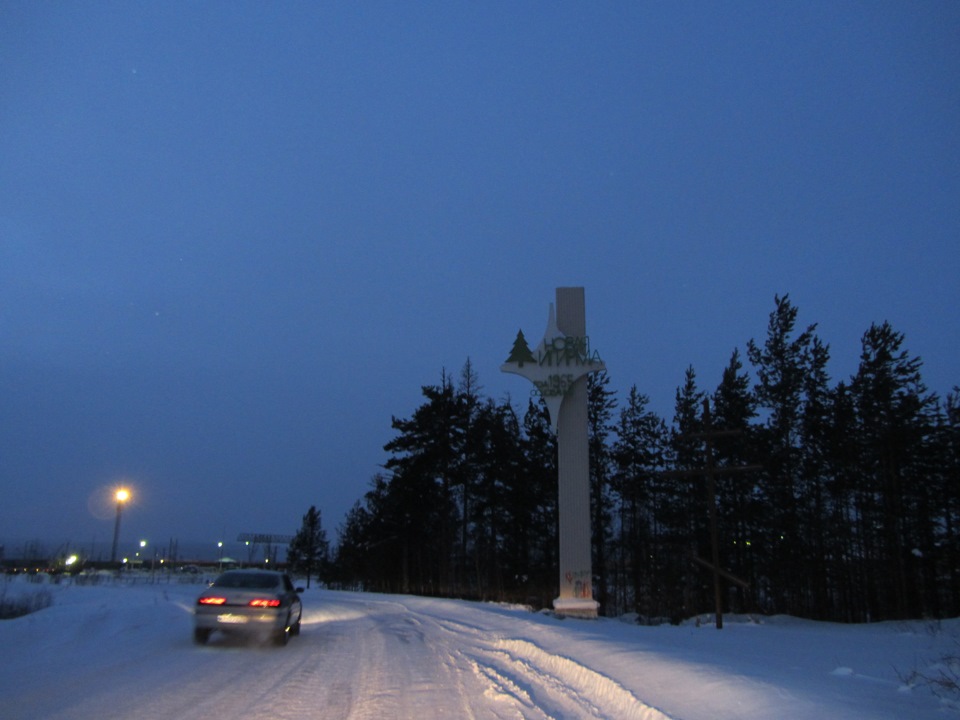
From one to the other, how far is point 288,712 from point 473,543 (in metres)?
48.2

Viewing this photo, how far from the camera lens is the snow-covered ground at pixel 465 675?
8336 mm

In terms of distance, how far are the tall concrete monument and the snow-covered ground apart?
10679 millimetres

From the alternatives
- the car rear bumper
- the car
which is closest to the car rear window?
the car

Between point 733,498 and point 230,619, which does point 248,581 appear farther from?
point 733,498

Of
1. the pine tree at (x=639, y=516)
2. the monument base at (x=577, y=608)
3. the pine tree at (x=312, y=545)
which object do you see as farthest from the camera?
the pine tree at (x=312, y=545)

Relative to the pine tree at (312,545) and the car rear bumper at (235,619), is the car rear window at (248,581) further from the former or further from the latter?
the pine tree at (312,545)

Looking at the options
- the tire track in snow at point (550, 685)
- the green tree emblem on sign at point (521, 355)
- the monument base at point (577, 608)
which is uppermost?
the green tree emblem on sign at point (521, 355)

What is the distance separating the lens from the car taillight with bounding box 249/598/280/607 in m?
15.2

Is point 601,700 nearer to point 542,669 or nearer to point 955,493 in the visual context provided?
point 542,669

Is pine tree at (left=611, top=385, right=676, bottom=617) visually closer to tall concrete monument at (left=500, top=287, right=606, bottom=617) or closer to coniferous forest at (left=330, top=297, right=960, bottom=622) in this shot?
coniferous forest at (left=330, top=297, right=960, bottom=622)

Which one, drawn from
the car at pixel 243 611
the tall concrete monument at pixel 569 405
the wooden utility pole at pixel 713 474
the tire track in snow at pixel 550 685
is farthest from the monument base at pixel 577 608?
the car at pixel 243 611

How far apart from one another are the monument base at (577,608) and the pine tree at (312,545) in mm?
57030

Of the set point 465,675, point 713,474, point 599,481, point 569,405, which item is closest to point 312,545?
point 599,481

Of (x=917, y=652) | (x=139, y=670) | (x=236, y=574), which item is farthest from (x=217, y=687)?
(x=917, y=652)
